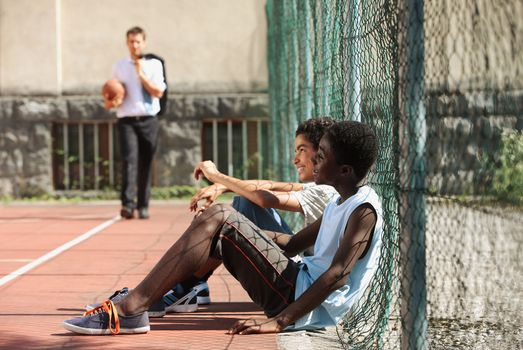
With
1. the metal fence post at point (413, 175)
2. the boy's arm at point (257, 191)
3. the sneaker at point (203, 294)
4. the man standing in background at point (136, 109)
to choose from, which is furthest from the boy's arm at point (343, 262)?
the man standing in background at point (136, 109)

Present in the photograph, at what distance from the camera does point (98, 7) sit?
15812 millimetres

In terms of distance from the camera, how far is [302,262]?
16.6 ft

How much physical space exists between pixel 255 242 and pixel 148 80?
24.2 feet

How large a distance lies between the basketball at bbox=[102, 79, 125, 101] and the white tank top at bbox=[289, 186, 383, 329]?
736 centimetres

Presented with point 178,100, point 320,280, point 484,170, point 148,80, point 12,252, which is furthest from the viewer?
point 178,100

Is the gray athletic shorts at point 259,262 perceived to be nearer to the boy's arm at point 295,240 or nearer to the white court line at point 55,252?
the boy's arm at point 295,240

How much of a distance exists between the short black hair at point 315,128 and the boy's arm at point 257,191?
1.06 feet

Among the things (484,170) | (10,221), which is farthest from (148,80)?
(484,170)

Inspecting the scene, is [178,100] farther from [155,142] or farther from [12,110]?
[155,142]

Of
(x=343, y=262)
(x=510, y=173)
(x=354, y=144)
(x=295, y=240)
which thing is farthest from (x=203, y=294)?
(x=510, y=173)

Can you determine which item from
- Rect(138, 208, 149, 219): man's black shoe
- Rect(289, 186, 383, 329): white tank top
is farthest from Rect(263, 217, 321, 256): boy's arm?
Rect(138, 208, 149, 219): man's black shoe

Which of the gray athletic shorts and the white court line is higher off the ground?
the gray athletic shorts

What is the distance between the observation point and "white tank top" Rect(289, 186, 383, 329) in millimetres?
4617

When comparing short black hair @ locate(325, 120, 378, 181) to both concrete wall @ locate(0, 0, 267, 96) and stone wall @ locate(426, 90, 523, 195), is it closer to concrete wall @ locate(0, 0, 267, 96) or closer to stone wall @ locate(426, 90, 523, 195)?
stone wall @ locate(426, 90, 523, 195)
